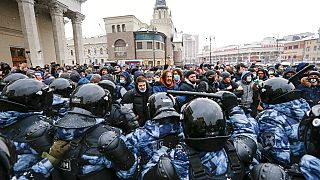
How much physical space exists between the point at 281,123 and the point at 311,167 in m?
0.87

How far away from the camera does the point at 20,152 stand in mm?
2098

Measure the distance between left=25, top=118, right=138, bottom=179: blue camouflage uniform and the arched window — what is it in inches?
2074

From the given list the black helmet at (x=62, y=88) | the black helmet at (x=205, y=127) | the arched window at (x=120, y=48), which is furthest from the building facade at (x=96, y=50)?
the black helmet at (x=205, y=127)

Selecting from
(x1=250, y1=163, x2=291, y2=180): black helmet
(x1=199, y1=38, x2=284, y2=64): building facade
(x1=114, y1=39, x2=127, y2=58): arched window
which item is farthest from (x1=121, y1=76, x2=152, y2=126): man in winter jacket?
(x1=199, y1=38, x2=284, y2=64): building facade

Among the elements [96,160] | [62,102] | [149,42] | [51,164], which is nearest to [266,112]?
[96,160]

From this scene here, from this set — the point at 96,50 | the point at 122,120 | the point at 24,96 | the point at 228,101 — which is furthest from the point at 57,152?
the point at 96,50

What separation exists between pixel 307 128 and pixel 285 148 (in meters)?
0.58

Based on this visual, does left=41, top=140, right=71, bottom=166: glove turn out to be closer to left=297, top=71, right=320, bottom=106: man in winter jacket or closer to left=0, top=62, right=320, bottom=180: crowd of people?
left=0, top=62, right=320, bottom=180: crowd of people

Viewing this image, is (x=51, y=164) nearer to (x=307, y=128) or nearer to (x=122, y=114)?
(x=122, y=114)

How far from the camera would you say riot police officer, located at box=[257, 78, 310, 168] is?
7.29ft

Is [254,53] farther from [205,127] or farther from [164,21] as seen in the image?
[205,127]

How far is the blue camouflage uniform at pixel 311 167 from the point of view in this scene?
4.89 feet

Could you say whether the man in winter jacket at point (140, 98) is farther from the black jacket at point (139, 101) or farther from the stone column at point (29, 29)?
the stone column at point (29, 29)

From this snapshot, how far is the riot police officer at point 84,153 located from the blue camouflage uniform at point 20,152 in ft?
0.76
